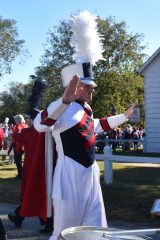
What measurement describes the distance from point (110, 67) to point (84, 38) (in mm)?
35990

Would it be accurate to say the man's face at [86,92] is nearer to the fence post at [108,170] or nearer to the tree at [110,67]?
the fence post at [108,170]

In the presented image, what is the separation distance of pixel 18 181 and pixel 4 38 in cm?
3198

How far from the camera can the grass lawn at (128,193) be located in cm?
792

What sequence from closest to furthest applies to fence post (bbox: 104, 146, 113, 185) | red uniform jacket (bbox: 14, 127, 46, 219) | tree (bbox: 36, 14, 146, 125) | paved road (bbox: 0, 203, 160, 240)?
red uniform jacket (bbox: 14, 127, 46, 219) → paved road (bbox: 0, 203, 160, 240) → fence post (bbox: 104, 146, 113, 185) → tree (bbox: 36, 14, 146, 125)

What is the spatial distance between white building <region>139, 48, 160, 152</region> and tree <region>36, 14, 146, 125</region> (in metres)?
16.7

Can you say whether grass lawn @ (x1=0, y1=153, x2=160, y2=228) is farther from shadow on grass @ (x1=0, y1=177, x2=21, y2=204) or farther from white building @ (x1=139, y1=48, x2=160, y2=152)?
white building @ (x1=139, y1=48, x2=160, y2=152)

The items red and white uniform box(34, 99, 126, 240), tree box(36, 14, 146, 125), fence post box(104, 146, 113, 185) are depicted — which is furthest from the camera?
tree box(36, 14, 146, 125)

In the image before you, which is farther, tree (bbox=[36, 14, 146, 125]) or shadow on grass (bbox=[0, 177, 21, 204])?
tree (bbox=[36, 14, 146, 125])

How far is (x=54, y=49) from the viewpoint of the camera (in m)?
42.1

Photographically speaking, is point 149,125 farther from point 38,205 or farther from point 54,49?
point 54,49

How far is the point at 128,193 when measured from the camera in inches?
389

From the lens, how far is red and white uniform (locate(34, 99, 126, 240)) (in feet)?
14.4

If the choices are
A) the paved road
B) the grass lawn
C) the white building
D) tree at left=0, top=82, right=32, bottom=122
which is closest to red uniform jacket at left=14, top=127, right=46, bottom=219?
the paved road

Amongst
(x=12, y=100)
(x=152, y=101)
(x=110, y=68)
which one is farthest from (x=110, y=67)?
(x=12, y=100)
